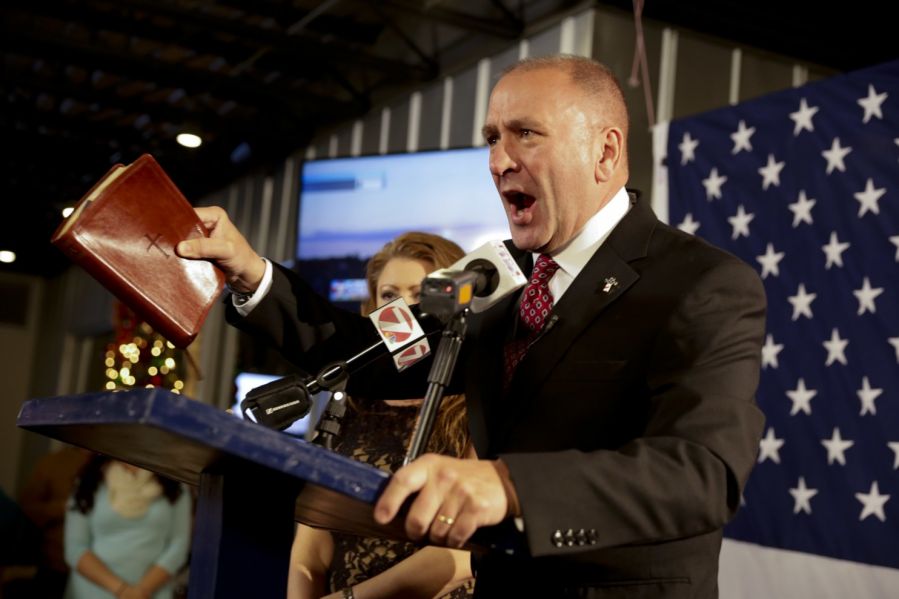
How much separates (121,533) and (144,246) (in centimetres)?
331

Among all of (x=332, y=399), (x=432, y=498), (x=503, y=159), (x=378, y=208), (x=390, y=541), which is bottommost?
(x=390, y=541)

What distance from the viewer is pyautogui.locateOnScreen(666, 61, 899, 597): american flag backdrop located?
3412 mm

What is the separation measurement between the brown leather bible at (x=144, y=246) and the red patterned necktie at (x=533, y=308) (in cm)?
44

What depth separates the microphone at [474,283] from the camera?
4.38ft

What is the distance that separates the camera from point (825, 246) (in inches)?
144

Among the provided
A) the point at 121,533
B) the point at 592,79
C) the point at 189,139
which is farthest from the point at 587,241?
the point at 189,139

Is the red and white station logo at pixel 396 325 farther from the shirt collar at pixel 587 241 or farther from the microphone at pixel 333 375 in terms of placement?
the shirt collar at pixel 587 241

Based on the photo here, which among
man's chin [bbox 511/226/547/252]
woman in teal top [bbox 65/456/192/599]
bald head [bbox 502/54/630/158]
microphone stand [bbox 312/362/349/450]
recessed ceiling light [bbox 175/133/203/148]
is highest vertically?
recessed ceiling light [bbox 175/133/203/148]

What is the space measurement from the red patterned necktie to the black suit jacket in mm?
23

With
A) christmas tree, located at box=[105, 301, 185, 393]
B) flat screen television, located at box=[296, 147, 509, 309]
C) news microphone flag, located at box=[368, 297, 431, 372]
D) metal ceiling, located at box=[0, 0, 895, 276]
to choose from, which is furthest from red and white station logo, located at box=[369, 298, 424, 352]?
christmas tree, located at box=[105, 301, 185, 393]

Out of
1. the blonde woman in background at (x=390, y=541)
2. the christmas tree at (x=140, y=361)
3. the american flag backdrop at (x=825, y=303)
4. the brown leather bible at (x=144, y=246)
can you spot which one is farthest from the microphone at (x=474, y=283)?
the christmas tree at (x=140, y=361)

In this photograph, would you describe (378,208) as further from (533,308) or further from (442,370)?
(442,370)

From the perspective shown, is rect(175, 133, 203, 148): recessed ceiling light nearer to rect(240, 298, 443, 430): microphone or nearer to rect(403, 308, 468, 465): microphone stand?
rect(240, 298, 443, 430): microphone

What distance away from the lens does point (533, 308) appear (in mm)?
1665
